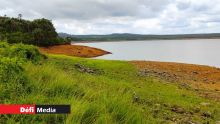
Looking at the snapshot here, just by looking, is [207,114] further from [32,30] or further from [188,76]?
[32,30]

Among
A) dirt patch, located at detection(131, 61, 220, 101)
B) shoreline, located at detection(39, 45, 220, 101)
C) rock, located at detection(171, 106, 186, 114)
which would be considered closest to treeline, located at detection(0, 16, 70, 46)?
shoreline, located at detection(39, 45, 220, 101)

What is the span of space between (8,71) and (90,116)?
3.09m

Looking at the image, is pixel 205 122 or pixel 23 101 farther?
pixel 205 122

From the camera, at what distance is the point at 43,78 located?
11.0 m


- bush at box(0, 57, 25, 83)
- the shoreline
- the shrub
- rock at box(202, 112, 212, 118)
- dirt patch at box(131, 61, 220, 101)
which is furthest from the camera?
the shoreline

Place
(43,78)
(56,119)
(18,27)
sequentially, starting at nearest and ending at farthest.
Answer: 1. (56,119)
2. (43,78)
3. (18,27)

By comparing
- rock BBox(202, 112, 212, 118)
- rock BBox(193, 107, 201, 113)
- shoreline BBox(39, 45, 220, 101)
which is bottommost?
shoreline BBox(39, 45, 220, 101)

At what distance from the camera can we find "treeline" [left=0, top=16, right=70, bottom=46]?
80.5 m

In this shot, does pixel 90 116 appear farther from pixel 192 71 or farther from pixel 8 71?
pixel 192 71

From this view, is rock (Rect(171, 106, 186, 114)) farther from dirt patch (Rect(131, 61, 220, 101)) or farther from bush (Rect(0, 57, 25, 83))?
dirt patch (Rect(131, 61, 220, 101))

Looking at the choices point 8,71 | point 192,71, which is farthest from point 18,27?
point 8,71

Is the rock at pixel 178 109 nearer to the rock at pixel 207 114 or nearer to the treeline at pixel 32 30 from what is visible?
the rock at pixel 207 114

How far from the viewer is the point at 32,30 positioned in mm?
84312

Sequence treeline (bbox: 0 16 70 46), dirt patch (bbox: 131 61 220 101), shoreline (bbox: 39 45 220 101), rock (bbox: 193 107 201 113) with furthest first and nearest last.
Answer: treeline (bbox: 0 16 70 46), shoreline (bbox: 39 45 220 101), dirt patch (bbox: 131 61 220 101), rock (bbox: 193 107 201 113)
